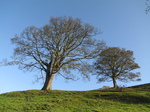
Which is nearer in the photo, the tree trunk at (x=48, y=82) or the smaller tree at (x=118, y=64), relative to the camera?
the tree trunk at (x=48, y=82)

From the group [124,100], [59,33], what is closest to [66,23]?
[59,33]

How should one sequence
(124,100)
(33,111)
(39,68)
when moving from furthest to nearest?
1. (39,68)
2. (124,100)
3. (33,111)

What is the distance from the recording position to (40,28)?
64.2 ft

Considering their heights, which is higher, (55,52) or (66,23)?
(66,23)

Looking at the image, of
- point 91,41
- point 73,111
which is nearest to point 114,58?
point 91,41

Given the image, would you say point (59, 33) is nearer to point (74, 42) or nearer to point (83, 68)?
point (74, 42)

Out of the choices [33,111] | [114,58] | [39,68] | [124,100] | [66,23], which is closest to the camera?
[33,111]

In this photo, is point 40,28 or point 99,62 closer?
point 40,28

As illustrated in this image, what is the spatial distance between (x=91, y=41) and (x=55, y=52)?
18.7 feet

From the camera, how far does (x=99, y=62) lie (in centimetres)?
3019

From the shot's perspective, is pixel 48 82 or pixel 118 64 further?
pixel 118 64

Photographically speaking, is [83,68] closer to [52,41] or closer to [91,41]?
[91,41]

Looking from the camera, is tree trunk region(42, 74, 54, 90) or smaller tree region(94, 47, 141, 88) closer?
tree trunk region(42, 74, 54, 90)

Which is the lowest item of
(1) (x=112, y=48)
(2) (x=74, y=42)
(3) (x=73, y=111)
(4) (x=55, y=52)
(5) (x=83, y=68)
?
(3) (x=73, y=111)
